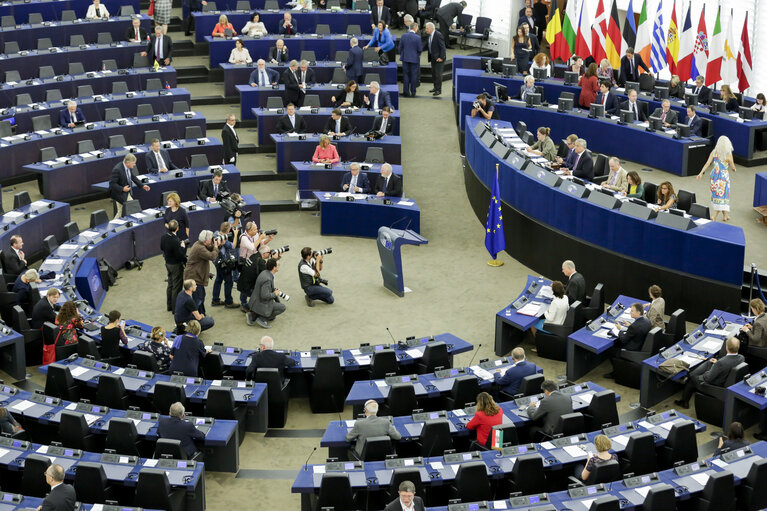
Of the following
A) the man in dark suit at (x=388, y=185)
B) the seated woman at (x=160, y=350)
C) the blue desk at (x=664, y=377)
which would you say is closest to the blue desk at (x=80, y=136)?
the man in dark suit at (x=388, y=185)

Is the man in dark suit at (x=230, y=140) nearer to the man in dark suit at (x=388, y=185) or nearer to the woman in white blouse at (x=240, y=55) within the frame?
the man in dark suit at (x=388, y=185)

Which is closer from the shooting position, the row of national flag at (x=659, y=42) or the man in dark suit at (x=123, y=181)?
the man in dark suit at (x=123, y=181)

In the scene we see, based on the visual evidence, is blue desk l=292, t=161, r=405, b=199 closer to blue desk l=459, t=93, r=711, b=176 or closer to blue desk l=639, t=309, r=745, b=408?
blue desk l=459, t=93, r=711, b=176

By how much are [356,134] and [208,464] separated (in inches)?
509

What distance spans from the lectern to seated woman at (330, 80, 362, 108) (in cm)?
743

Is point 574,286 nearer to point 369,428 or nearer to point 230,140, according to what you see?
point 369,428

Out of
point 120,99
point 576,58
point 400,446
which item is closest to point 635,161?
point 576,58

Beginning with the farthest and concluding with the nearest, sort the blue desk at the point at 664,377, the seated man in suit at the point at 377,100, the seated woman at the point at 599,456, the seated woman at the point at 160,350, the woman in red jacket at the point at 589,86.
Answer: the woman in red jacket at the point at 589,86
the seated man in suit at the point at 377,100
the blue desk at the point at 664,377
the seated woman at the point at 160,350
the seated woman at the point at 599,456

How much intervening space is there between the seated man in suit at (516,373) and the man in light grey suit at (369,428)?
2.17 m

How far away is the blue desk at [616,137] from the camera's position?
24219 mm

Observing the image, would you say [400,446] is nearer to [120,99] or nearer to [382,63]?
[120,99]

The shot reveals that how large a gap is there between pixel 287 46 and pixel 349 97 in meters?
4.21

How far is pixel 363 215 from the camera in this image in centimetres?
2183

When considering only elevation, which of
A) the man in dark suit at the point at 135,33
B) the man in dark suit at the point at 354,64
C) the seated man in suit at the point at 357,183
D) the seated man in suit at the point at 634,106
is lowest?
the seated man in suit at the point at 357,183
